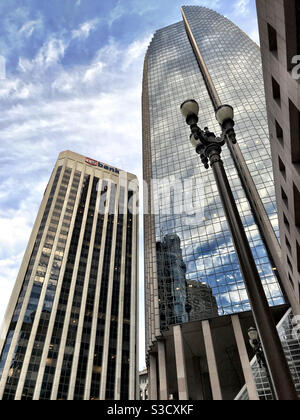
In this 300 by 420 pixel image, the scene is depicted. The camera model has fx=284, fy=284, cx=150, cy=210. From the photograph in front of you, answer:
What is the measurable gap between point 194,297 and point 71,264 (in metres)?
59.1

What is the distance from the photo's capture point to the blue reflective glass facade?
4384cm

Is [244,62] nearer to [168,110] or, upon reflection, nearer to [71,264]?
[168,110]

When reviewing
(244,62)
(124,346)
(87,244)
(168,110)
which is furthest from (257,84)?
(124,346)

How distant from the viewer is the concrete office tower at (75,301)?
235 feet

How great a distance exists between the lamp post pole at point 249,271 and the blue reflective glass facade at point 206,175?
3706 centimetres

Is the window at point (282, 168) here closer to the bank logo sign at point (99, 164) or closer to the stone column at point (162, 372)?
the stone column at point (162, 372)

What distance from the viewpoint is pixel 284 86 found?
11.2 m

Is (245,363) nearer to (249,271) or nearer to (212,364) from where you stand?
(212,364)

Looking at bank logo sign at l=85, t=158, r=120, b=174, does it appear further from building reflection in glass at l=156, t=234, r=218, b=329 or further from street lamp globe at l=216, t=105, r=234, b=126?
street lamp globe at l=216, t=105, r=234, b=126

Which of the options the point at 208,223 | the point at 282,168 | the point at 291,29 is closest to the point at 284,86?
the point at 291,29

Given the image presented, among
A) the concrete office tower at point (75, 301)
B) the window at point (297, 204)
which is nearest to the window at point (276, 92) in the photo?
the window at point (297, 204)

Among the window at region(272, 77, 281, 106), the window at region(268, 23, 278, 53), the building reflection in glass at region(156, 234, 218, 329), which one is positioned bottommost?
the window at region(272, 77, 281, 106)

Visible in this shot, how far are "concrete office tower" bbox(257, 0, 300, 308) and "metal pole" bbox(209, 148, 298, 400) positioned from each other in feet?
20.2

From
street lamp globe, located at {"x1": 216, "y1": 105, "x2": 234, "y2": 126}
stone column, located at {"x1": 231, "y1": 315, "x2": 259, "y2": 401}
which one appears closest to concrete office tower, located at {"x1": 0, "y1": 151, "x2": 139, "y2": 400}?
stone column, located at {"x1": 231, "y1": 315, "x2": 259, "y2": 401}
